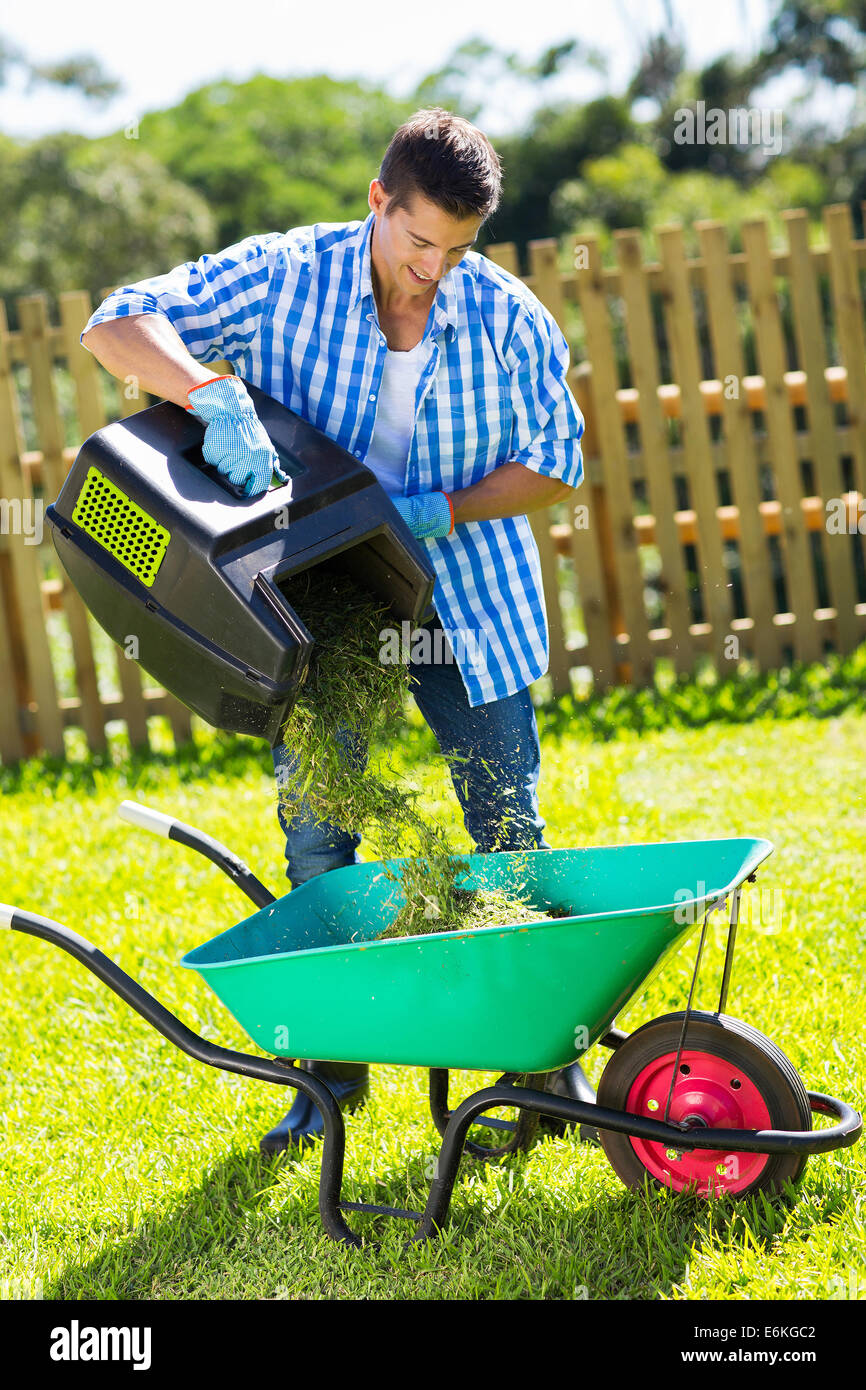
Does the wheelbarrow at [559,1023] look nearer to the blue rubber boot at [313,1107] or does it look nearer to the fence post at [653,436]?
the blue rubber boot at [313,1107]

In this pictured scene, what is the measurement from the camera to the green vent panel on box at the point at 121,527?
2.17m

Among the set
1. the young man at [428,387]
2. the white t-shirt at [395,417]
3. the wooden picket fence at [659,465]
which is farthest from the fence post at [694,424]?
the white t-shirt at [395,417]

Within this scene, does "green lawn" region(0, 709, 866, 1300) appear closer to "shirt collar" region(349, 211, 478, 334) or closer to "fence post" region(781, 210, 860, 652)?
"shirt collar" region(349, 211, 478, 334)

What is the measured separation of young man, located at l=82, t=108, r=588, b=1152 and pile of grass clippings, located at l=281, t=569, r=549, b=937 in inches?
2.9

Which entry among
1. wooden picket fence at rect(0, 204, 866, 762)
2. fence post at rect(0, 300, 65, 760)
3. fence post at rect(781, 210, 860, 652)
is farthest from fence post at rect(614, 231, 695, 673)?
fence post at rect(0, 300, 65, 760)

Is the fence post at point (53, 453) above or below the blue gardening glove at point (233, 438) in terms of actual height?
above

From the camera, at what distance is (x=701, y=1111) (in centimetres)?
219

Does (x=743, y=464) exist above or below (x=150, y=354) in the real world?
above

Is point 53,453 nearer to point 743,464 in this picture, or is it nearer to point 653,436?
point 653,436

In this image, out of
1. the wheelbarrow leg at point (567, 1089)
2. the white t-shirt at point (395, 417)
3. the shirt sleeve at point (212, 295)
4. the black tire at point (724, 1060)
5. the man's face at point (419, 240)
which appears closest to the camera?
the black tire at point (724, 1060)

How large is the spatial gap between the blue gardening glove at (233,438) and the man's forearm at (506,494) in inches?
18.1

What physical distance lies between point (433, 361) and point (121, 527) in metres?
0.68

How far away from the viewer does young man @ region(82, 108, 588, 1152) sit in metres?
2.26

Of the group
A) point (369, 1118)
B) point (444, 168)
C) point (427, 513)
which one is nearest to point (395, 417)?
point (427, 513)
